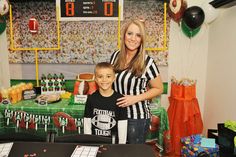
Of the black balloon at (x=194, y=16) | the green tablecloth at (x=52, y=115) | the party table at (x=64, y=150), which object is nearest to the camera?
the party table at (x=64, y=150)

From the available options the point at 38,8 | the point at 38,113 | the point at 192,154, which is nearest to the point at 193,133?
the point at 192,154

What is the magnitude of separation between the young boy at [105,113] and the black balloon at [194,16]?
1.39 metres

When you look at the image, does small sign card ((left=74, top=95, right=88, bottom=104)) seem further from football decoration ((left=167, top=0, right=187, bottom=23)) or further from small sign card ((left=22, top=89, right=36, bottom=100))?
football decoration ((left=167, top=0, right=187, bottom=23))

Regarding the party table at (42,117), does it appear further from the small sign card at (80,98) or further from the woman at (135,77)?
the woman at (135,77)

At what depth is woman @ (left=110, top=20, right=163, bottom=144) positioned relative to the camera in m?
1.62

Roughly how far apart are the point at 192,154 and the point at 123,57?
1.12 metres

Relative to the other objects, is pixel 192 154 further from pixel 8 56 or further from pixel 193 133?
pixel 8 56

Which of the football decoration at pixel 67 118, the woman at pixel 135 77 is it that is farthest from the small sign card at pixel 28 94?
the woman at pixel 135 77

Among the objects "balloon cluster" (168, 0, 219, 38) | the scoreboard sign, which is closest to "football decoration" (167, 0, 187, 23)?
"balloon cluster" (168, 0, 219, 38)

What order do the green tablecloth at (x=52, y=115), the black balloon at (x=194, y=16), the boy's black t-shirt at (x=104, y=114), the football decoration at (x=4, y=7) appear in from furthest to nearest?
the football decoration at (x=4, y=7) < the black balloon at (x=194, y=16) < the green tablecloth at (x=52, y=115) < the boy's black t-shirt at (x=104, y=114)

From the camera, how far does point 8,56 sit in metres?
2.96

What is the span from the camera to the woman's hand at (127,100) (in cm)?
152

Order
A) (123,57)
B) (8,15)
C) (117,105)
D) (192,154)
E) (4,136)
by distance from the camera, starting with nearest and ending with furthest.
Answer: (4,136)
(117,105)
(123,57)
(192,154)
(8,15)

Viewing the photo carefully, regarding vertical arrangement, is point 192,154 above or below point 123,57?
below
